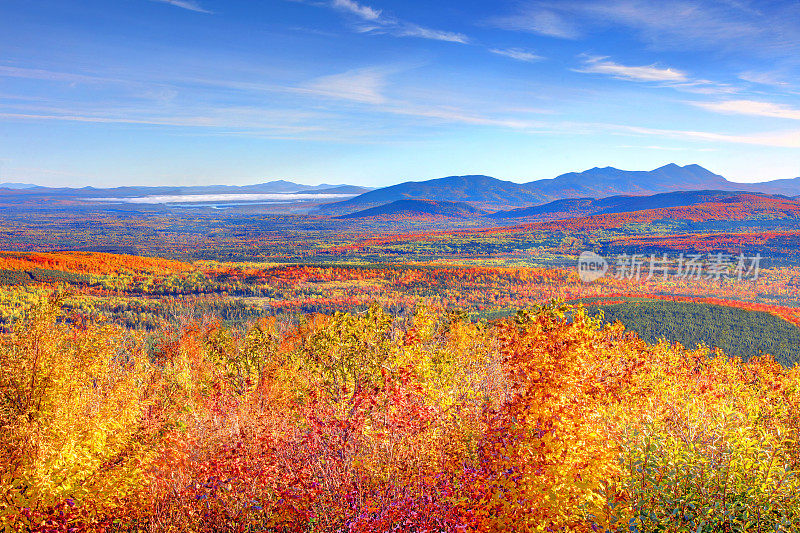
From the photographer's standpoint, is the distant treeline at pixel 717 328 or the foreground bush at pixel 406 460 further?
the distant treeline at pixel 717 328

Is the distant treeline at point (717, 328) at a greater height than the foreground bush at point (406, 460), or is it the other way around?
the foreground bush at point (406, 460)

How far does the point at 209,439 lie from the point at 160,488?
6.56m

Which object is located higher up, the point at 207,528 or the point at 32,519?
the point at 32,519

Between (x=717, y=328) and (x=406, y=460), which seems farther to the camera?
(x=717, y=328)

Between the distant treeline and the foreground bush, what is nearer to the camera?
the foreground bush

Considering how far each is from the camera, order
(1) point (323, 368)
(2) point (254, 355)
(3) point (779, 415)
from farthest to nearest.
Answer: (2) point (254, 355)
(1) point (323, 368)
(3) point (779, 415)

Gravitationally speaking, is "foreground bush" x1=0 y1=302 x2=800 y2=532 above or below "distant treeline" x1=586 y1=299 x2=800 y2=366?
above

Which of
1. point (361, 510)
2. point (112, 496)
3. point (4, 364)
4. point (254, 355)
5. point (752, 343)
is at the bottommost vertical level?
point (752, 343)

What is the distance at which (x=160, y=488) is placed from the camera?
24.6 meters

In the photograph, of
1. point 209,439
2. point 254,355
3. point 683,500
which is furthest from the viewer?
point 254,355

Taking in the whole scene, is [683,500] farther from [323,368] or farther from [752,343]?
[752,343]

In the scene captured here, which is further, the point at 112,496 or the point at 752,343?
the point at 752,343

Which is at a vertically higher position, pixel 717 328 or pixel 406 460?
pixel 406 460

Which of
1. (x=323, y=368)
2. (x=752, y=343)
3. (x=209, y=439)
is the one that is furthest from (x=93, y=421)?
(x=752, y=343)
